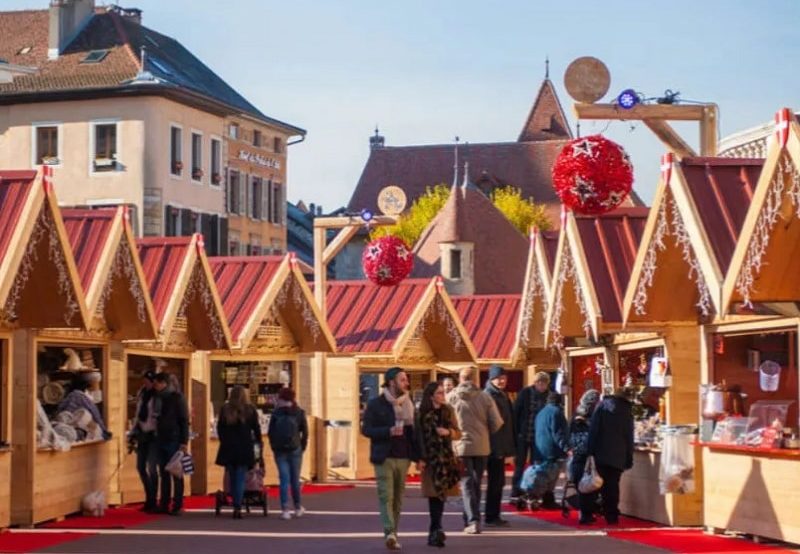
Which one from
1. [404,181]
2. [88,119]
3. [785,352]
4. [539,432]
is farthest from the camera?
[404,181]

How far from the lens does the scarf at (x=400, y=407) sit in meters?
19.7

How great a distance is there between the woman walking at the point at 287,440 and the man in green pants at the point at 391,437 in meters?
4.95

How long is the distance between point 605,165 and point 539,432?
481 centimetres

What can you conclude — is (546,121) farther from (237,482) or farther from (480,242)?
(237,482)

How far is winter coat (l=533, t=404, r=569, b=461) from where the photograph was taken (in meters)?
24.7

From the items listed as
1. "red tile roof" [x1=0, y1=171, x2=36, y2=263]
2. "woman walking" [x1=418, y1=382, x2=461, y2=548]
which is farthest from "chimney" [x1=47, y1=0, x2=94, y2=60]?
"woman walking" [x1=418, y1=382, x2=461, y2=548]

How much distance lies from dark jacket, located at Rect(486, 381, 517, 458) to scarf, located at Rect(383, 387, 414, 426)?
302 cm

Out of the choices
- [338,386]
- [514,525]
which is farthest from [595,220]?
[338,386]

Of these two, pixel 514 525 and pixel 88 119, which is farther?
pixel 88 119

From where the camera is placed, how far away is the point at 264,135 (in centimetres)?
8650

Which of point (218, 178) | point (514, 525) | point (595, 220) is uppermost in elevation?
point (218, 178)

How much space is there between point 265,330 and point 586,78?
12.4 metres

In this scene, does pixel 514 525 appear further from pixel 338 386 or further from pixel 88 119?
pixel 88 119

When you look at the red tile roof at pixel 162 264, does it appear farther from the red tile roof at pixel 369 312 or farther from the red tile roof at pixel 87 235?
the red tile roof at pixel 369 312
